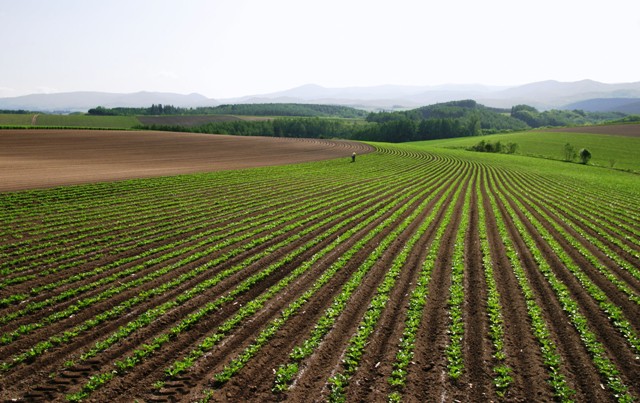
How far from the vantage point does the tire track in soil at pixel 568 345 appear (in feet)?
25.8

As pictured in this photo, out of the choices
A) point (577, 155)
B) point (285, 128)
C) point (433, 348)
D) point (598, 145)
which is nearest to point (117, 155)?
point (433, 348)

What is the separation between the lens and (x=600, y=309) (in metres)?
11.4

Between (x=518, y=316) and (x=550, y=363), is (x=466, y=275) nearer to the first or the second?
(x=518, y=316)

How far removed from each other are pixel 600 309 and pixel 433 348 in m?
6.56

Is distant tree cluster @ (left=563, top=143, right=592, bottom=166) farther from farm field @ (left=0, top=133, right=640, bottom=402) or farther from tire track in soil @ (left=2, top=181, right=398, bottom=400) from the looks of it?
tire track in soil @ (left=2, top=181, right=398, bottom=400)

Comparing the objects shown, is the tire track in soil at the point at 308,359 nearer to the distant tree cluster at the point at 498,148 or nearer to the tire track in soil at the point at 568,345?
the tire track in soil at the point at 568,345

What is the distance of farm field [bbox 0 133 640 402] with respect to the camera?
8117 mm

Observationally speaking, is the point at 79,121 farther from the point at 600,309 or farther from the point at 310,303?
the point at 600,309

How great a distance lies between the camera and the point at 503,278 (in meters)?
13.7

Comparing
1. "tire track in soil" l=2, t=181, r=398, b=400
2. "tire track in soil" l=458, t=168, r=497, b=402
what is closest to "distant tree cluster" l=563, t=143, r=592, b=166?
"tire track in soil" l=458, t=168, r=497, b=402

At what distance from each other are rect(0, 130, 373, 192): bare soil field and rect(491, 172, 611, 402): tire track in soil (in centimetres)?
3307

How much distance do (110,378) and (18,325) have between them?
4358mm

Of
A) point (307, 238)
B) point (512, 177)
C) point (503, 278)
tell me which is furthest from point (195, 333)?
point (512, 177)

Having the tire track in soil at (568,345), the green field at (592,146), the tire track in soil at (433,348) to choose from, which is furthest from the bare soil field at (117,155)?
the green field at (592,146)
